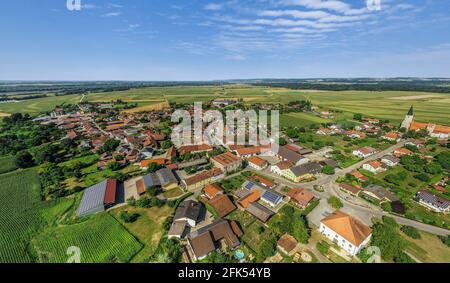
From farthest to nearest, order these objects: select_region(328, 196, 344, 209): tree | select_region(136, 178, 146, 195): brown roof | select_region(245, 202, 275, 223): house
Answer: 1. select_region(136, 178, 146, 195): brown roof
2. select_region(328, 196, 344, 209): tree
3. select_region(245, 202, 275, 223): house

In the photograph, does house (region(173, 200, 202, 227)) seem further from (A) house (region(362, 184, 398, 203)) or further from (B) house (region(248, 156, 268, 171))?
(A) house (region(362, 184, 398, 203))

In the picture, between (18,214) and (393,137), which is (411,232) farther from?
(18,214)

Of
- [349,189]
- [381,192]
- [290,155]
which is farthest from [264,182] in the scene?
[381,192]

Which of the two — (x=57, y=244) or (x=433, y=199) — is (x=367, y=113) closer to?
(x=433, y=199)

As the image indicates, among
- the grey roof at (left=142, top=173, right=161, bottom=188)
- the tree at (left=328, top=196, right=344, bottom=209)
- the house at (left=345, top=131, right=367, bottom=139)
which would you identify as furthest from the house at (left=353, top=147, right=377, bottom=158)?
the grey roof at (left=142, top=173, right=161, bottom=188)

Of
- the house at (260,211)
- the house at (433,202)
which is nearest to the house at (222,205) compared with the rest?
the house at (260,211)
